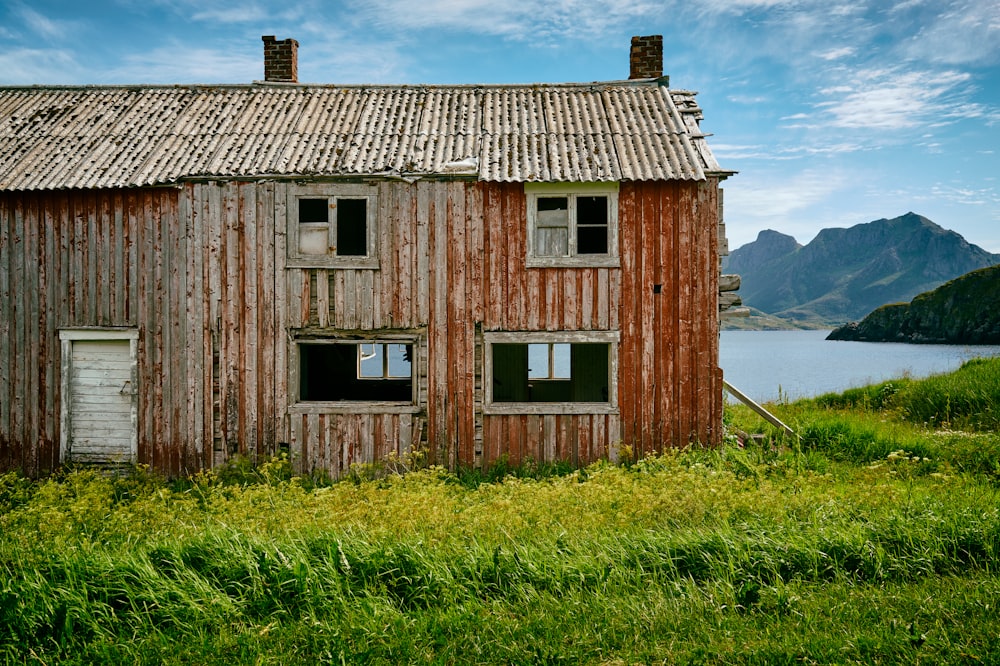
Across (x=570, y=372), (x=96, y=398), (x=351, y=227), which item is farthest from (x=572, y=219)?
(x=96, y=398)

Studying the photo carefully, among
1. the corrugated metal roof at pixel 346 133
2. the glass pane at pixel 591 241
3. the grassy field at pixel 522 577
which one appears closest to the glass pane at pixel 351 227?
the corrugated metal roof at pixel 346 133

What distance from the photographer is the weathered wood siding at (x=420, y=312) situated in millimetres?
11391

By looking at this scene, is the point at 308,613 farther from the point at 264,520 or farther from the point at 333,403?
the point at 333,403

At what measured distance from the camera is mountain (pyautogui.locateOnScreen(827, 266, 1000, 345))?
66188 millimetres

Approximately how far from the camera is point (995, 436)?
37.8 feet

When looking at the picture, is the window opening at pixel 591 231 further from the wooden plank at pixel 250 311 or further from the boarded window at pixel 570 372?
the wooden plank at pixel 250 311

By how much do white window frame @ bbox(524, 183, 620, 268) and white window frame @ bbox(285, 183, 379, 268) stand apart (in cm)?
269

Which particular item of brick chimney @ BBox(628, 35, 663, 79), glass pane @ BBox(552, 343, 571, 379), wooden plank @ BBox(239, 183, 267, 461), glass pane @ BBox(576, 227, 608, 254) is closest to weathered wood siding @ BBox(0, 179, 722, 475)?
wooden plank @ BBox(239, 183, 267, 461)

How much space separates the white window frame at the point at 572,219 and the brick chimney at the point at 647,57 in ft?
14.9

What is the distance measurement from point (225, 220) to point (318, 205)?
447 cm

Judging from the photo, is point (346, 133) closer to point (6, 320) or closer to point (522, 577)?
point (6, 320)

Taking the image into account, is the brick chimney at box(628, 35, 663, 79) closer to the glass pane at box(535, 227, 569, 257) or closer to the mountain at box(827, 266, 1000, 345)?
the glass pane at box(535, 227, 569, 257)

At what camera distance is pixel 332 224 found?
11352 millimetres

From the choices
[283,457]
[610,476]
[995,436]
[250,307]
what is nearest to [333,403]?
[283,457]
